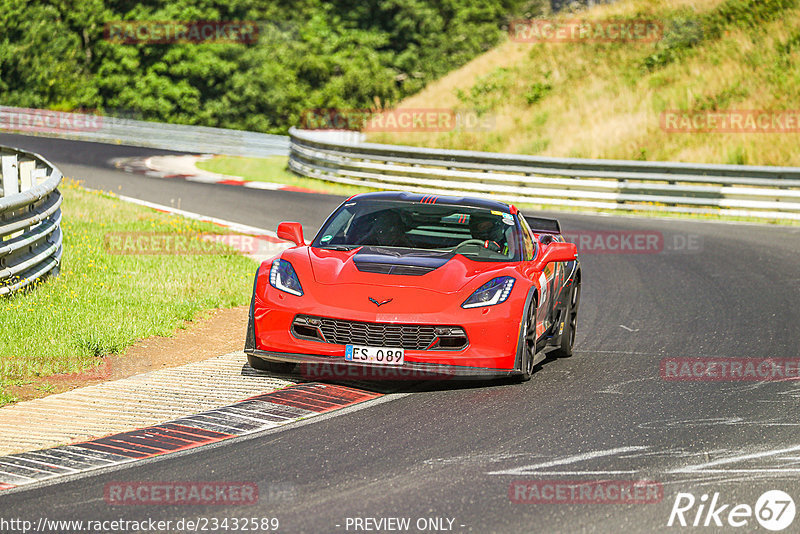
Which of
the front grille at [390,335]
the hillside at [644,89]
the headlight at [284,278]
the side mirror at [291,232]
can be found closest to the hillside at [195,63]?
the hillside at [644,89]

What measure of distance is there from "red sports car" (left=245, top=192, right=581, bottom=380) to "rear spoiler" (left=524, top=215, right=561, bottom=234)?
1648 millimetres

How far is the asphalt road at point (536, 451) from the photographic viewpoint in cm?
506

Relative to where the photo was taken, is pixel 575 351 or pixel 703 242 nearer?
pixel 575 351

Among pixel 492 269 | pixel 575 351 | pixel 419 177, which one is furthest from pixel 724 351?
pixel 419 177

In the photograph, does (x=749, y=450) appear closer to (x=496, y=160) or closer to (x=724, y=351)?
(x=724, y=351)

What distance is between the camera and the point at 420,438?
250 inches

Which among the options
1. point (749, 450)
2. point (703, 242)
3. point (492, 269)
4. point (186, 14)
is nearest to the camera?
point (749, 450)

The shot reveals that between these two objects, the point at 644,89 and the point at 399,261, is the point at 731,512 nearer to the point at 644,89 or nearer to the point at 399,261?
the point at 399,261

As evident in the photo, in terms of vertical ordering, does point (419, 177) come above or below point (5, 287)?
below

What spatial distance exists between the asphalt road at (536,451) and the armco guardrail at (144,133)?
2977 cm

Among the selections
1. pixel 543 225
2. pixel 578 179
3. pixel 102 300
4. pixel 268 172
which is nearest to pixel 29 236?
pixel 102 300

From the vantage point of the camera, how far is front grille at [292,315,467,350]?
7.50 metres

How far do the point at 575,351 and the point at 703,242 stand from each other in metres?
9.05

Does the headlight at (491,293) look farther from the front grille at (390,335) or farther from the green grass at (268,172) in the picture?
the green grass at (268,172)
